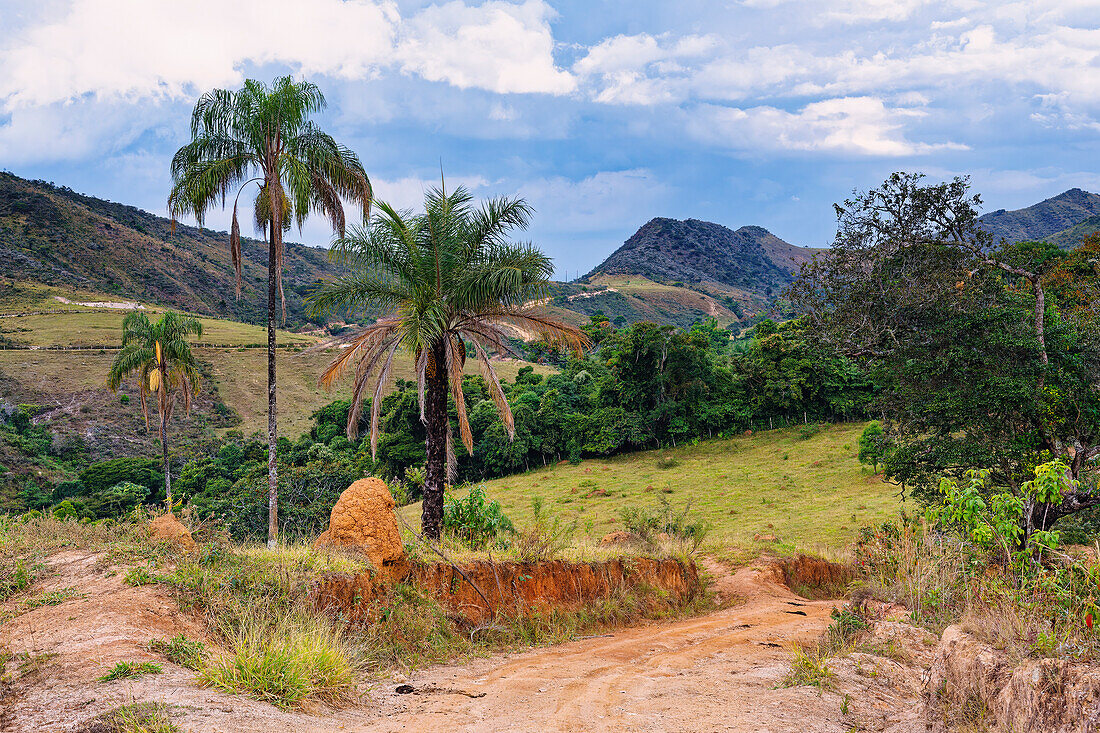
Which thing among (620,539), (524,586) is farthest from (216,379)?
(524,586)

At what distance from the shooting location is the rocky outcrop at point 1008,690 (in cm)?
415

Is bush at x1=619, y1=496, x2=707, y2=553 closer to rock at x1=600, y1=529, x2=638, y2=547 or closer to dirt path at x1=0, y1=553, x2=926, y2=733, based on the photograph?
rock at x1=600, y1=529, x2=638, y2=547

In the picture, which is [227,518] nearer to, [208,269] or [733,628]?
[733,628]

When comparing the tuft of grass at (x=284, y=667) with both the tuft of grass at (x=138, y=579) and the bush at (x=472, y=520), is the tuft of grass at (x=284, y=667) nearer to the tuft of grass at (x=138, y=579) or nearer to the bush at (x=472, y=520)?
the tuft of grass at (x=138, y=579)

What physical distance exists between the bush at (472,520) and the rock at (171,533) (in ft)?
14.7

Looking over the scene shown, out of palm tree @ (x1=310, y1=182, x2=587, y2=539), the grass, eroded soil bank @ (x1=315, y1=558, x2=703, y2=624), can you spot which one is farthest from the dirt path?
the grass

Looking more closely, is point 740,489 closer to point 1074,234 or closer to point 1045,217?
point 1074,234

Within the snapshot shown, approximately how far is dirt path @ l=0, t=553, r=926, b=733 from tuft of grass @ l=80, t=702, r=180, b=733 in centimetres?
15

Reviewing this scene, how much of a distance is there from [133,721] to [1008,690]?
634cm

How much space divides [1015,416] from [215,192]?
59.2 ft

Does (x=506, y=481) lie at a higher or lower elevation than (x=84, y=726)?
lower

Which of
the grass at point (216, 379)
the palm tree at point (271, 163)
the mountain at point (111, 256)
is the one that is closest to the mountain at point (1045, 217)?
the grass at point (216, 379)

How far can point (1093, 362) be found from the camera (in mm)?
12391

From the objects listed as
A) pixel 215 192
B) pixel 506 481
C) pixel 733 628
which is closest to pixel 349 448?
pixel 506 481
